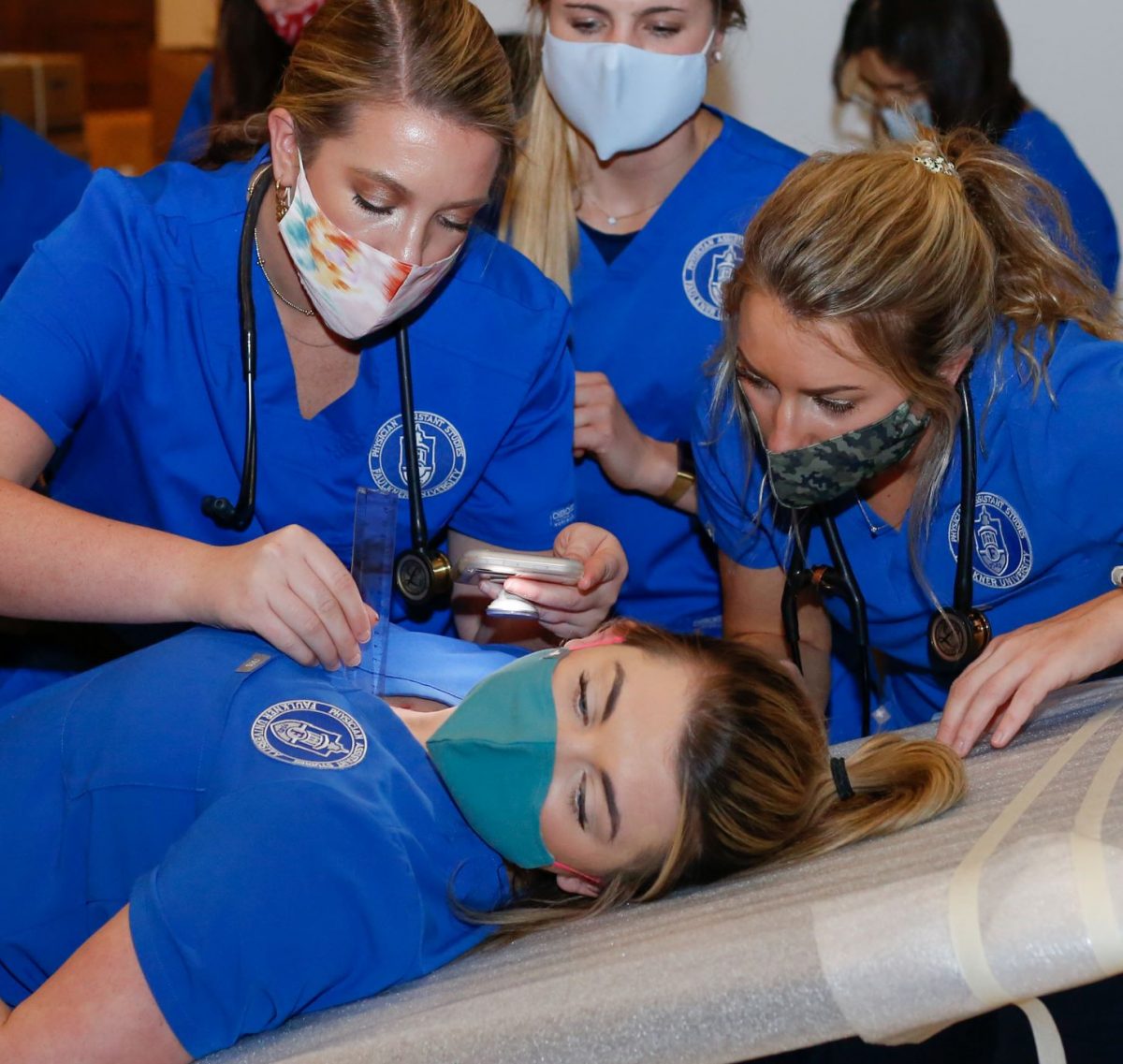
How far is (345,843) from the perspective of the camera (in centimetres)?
125

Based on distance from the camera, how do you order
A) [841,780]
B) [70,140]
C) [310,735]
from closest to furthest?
[310,735] < [841,780] < [70,140]

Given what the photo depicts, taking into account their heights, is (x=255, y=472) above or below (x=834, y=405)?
below

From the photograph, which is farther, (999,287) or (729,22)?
(729,22)

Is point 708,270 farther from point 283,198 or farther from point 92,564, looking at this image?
point 92,564

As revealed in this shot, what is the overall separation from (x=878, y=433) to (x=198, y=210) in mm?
876

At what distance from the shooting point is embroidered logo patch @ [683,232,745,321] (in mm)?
2125

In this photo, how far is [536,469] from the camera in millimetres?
1886

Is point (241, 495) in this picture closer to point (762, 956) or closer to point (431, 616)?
point (431, 616)

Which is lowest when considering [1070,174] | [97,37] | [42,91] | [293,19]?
[97,37]

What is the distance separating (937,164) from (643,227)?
568 millimetres

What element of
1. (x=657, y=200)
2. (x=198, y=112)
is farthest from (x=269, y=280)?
(x=198, y=112)

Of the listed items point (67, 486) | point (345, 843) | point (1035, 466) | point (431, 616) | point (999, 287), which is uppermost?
point (999, 287)

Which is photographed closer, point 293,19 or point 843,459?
point 843,459

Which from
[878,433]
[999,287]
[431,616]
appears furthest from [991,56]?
[431,616]
